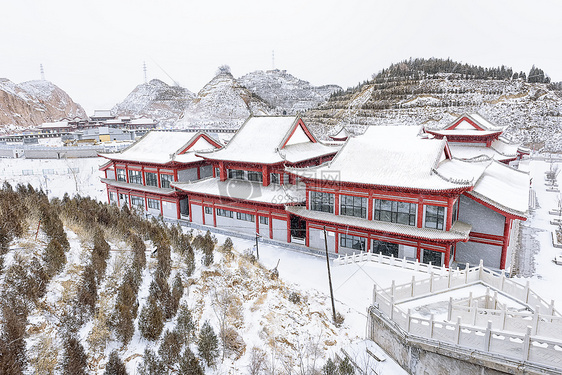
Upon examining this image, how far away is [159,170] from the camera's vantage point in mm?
29094

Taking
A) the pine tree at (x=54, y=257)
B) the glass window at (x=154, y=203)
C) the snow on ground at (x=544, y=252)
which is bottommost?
the snow on ground at (x=544, y=252)

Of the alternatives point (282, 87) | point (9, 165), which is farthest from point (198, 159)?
point (282, 87)

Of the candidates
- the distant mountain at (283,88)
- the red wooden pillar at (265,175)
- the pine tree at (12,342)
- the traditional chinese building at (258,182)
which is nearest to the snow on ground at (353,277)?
the traditional chinese building at (258,182)

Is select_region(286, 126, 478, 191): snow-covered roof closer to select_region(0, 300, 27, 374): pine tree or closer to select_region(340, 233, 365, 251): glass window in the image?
select_region(340, 233, 365, 251): glass window

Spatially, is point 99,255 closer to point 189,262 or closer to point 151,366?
point 189,262

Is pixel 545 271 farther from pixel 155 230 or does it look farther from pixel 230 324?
pixel 155 230

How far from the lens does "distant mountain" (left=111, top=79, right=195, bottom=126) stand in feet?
473

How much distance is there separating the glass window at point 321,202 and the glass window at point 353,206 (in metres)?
0.75

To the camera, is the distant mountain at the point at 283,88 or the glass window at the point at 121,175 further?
the distant mountain at the point at 283,88

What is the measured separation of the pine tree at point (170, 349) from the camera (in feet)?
32.5

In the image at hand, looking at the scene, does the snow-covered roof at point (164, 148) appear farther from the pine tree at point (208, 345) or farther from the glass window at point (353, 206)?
the pine tree at point (208, 345)

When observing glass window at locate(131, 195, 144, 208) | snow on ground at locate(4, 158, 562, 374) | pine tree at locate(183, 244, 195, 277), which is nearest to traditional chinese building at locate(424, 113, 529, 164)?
snow on ground at locate(4, 158, 562, 374)

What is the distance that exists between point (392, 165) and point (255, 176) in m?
10.2

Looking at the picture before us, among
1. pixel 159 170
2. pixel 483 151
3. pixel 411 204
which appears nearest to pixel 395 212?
pixel 411 204
